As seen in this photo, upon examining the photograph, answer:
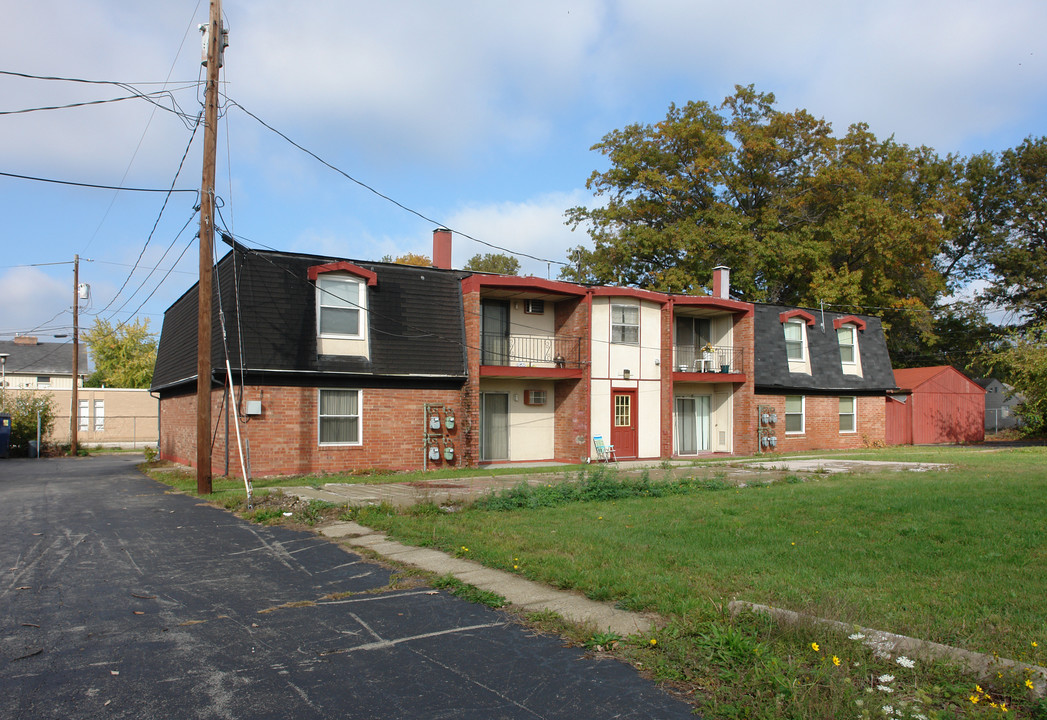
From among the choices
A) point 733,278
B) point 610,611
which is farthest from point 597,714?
point 733,278

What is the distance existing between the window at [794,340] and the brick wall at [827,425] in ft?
5.45

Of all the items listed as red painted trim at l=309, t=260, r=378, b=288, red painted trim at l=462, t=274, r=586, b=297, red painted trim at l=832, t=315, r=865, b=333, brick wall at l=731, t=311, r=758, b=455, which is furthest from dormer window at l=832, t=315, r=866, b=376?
red painted trim at l=309, t=260, r=378, b=288

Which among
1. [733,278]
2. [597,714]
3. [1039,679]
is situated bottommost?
[597,714]

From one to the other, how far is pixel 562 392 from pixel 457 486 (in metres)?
8.99

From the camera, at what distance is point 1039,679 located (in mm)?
4020

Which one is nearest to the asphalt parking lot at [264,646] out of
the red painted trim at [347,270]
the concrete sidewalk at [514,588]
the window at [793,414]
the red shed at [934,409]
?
the concrete sidewalk at [514,588]

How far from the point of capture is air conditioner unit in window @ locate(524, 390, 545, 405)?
76.2 feet

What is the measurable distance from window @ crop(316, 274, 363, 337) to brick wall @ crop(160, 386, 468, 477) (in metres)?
1.63

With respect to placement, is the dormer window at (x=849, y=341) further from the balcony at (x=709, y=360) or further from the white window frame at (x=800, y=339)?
the balcony at (x=709, y=360)

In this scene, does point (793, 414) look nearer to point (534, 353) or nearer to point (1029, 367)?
point (1029, 367)

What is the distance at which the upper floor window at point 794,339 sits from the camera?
91.2 ft

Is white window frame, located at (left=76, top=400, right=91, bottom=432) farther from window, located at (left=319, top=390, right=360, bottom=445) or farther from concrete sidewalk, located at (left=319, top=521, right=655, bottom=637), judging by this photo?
concrete sidewalk, located at (left=319, top=521, right=655, bottom=637)

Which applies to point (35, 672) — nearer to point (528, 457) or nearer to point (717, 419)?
point (528, 457)

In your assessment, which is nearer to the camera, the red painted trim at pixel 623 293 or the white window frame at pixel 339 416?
the white window frame at pixel 339 416
